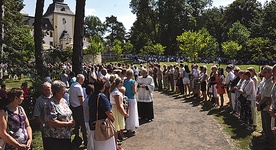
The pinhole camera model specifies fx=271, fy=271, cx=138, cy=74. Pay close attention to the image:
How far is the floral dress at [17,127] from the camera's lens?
13.6 feet

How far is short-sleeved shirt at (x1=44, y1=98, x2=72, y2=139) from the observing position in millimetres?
4457

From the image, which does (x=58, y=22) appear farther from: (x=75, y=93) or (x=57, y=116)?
(x=57, y=116)

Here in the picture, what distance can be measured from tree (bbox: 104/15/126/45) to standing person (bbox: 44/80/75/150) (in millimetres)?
93356

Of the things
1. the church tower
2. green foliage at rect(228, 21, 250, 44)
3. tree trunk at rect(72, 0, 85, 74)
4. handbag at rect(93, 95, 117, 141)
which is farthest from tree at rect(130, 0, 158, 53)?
handbag at rect(93, 95, 117, 141)

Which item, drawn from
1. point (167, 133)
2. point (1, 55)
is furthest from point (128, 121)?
point (1, 55)

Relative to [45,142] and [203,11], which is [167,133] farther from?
[203,11]

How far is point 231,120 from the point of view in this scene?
31.3 feet

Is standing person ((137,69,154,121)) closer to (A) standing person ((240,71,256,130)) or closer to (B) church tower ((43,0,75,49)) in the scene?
(A) standing person ((240,71,256,130))

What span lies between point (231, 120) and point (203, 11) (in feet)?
201

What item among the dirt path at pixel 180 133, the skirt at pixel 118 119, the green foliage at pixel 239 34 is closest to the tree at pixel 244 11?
the green foliage at pixel 239 34

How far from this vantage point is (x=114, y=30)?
3861 inches

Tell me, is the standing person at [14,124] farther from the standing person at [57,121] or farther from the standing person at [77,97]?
the standing person at [77,97]

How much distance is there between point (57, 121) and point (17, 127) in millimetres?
602

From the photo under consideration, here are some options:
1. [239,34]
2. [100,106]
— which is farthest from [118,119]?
[239,34]
